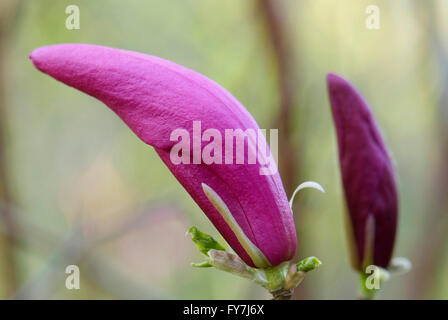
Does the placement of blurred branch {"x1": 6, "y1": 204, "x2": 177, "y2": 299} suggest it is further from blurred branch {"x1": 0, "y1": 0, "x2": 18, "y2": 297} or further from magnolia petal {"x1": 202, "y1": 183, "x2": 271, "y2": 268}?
magnolia petal {"x1": 202, "y1": 183, "x2": 271, "y2": 268}

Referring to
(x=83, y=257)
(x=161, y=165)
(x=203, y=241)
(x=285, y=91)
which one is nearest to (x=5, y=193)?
(x=83, y=257)

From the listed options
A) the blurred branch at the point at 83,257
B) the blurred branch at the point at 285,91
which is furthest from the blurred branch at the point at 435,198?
the blurred branch at the point at 83,257

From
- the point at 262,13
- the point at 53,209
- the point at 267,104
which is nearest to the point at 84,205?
the point at 53,209

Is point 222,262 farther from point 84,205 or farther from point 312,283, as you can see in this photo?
point 84,205

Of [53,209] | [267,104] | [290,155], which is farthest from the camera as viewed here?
[53,209]

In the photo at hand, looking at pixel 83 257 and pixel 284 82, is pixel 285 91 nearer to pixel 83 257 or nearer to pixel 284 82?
pixel 284 82

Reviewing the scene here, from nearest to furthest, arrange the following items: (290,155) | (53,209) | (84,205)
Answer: (290,155), (84,205), (53,209)

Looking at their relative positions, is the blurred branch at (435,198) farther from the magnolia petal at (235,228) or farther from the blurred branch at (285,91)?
the magnolia petal at (235,228)

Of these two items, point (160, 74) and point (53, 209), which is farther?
point (53, 209)
